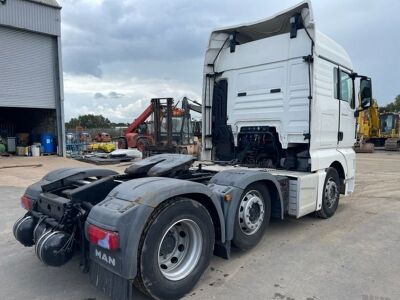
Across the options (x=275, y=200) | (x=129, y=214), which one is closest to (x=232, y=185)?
(x=275, y=200)

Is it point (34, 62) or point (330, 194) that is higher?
point (34, 62)

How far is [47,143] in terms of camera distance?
723 inches

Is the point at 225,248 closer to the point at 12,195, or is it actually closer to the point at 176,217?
the point at 176,217

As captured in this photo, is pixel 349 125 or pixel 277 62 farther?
pixel 349 125

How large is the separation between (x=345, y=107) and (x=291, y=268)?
368 cm

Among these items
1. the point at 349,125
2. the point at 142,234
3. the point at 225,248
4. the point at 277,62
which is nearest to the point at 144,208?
the point at 142,234

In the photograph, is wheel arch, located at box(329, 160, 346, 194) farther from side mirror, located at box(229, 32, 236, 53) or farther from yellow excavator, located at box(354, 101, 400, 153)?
yellow excavator, located at box(354, 101, 400, 153)

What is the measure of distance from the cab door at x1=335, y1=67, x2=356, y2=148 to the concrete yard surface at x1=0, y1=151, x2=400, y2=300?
1.50 metres

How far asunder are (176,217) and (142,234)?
389 millimetres

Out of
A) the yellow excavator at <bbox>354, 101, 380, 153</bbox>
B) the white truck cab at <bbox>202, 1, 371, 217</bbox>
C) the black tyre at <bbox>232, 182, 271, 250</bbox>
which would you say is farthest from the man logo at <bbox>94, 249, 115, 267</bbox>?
the yellow excavator at <bbox>354, 101, 380, 153</bbox>

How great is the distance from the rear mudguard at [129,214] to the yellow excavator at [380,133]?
22.0 m

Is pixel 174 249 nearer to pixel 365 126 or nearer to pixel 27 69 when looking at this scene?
pixel 27 69

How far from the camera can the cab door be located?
Answer: 6230mm

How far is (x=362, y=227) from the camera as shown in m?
5.67
